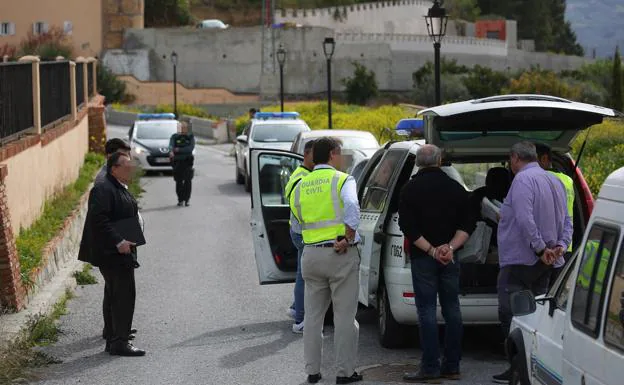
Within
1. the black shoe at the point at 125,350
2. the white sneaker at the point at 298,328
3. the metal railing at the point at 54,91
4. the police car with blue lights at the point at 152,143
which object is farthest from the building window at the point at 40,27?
the black shoe at the point at 125,350

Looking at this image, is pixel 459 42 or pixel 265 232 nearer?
pixel 265 232

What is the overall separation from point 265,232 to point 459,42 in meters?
104

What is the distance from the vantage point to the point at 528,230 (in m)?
8.86

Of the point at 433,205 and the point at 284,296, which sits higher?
the point at 433,205

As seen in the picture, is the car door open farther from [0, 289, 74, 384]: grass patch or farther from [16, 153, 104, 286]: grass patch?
[16, 153, 104, 286]: grass patch

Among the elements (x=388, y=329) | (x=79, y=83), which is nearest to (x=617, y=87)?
(x=79, y=83)

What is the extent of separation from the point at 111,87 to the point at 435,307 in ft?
258

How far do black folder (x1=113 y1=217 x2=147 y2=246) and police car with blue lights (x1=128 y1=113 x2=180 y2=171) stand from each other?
22.3 meters

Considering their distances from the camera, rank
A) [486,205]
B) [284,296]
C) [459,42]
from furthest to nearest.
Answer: [459,42]
[284,296]
[486,205]

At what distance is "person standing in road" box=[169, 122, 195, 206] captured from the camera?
24.8 metres

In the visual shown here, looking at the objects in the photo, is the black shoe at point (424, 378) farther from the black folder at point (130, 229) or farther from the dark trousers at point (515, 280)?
the black folder at point (130, 229)

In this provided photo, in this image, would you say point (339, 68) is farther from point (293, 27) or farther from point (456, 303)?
point (456, 303)

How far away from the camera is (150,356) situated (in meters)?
10.4

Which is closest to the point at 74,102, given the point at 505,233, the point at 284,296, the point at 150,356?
the point at 284,296
